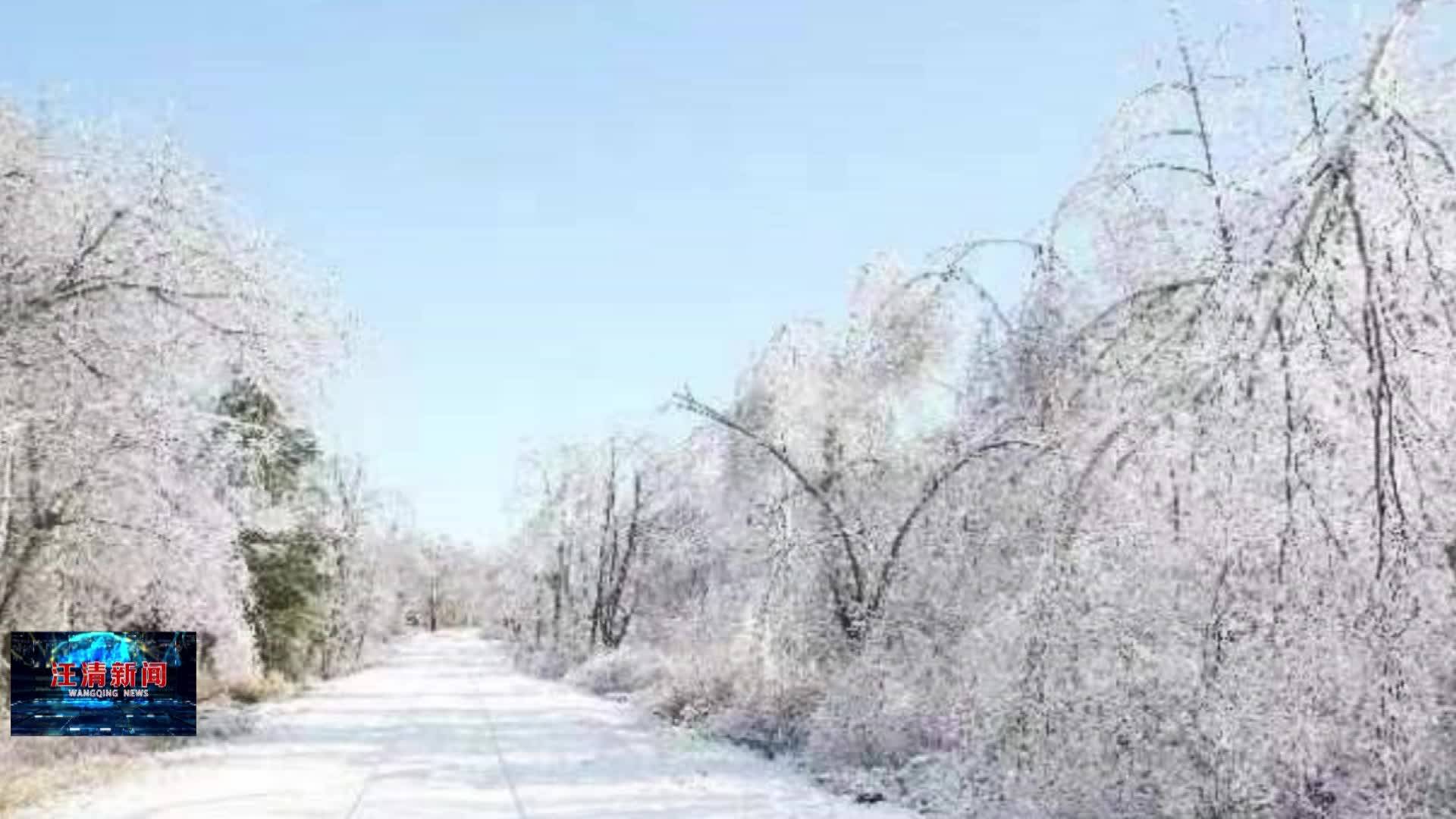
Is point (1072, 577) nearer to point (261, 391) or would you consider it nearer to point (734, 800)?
point (734, 800)

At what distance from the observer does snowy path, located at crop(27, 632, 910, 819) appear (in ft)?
42.6

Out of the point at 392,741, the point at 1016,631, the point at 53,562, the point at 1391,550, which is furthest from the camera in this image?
the point at 392,741

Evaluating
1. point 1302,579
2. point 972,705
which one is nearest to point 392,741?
point 972,705

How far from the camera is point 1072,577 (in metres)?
9.37

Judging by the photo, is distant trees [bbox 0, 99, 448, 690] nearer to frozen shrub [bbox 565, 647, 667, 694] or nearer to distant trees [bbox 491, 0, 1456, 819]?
distant trees [bbox 491, 0, 1456, 819]

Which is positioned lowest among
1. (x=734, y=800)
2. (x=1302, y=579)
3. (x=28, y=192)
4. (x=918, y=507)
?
(x=734, y=800)

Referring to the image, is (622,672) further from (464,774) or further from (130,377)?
(130,377)

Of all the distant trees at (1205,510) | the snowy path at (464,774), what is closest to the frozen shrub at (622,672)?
the snowy path at (464,774)

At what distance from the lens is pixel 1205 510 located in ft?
27.9

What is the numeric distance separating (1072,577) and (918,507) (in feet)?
28.5

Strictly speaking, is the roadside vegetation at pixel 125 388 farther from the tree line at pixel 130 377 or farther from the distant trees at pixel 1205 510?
the distant trees at pixel 1205 510
